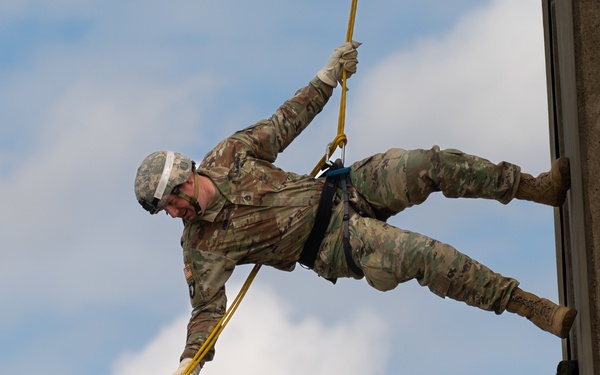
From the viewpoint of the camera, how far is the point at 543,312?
10.3 meters

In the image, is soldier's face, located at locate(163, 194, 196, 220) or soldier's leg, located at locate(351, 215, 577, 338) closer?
soldier's leg, located at locate(351, 215, 577, 338)

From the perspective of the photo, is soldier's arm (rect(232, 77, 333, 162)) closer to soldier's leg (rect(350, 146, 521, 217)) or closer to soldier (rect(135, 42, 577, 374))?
soldier (rect(135, 42, 577, 374))

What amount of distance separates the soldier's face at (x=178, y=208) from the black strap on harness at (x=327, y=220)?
872 millimetres

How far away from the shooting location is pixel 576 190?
10.6 metres

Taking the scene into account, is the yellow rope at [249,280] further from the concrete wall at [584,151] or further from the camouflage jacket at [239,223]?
the concrete wall at [584,151]

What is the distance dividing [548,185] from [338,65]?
1.85 metres

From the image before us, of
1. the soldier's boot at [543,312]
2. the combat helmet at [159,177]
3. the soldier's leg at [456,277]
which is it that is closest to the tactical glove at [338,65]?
the combat helmet at [159,177]

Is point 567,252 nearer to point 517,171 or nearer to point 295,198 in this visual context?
point 517,171

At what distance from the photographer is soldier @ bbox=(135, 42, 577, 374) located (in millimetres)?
10625

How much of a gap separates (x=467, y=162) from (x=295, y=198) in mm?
1309

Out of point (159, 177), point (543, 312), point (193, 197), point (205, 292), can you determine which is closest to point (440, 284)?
point (543, 312)

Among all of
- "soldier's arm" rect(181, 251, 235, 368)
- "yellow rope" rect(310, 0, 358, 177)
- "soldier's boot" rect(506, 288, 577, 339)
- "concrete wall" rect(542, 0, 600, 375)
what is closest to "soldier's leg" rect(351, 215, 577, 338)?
"soldier's boot" rect(506, 288, 577, 339)

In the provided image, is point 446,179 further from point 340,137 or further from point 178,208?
point 178,208

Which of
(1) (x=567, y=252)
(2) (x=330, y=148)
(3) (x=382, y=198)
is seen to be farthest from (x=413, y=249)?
(1) (x=567, y=252)
